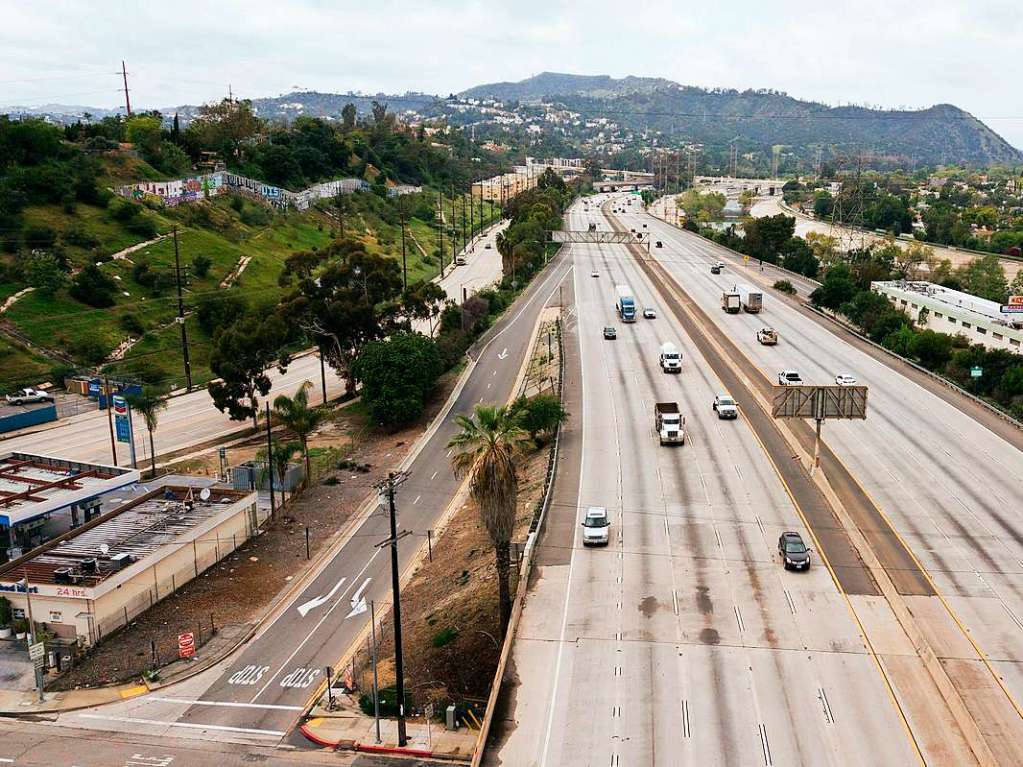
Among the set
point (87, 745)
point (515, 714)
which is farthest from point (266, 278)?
point (515, 714)

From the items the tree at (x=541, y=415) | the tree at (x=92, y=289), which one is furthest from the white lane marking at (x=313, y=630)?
the tree at (x=92, y=289)

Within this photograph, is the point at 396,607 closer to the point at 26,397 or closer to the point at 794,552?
the point at 794,552

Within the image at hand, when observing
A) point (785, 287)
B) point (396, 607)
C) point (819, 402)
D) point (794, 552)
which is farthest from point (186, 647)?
point (785, 287)

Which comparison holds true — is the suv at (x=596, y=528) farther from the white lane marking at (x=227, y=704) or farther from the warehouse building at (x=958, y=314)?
the warehouse building at (x=958, y=314)

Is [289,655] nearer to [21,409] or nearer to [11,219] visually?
[21,409]

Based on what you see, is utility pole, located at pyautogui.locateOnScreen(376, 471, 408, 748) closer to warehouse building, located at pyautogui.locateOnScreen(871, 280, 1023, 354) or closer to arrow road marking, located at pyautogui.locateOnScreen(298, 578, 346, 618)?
arrow road marking, located at pyautogui.locateOnScreen(298, 578, 346, 618)

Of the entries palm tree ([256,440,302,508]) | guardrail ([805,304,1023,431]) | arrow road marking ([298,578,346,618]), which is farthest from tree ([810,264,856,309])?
arrow road marking ([298,578,346,618])
